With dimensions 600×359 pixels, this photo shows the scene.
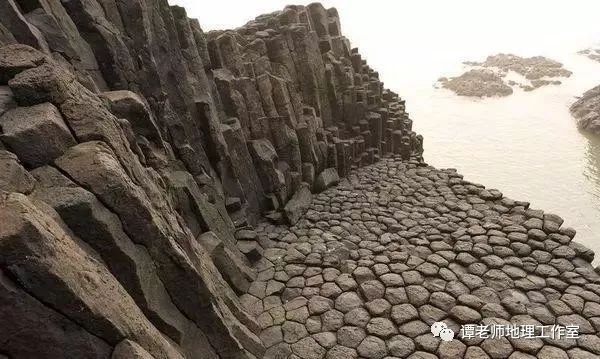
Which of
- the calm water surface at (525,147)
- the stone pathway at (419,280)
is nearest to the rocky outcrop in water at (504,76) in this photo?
the calm water surface at (525,147)

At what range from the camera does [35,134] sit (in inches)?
160

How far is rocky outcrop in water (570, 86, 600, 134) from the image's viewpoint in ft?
115

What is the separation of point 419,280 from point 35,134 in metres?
7.36

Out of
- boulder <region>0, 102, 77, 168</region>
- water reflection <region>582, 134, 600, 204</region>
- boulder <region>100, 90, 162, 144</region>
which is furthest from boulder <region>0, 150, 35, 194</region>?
water reflection <region>582, 134, 600, 204</region>

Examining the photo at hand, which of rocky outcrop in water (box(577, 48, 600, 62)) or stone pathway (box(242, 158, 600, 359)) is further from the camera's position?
rocky outcrop in water (box(577, 48, 600, 62))

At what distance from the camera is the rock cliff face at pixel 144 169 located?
338cm

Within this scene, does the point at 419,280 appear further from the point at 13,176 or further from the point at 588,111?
the point at 588,111

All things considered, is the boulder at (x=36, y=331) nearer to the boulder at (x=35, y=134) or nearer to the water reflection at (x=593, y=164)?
the boulder at (x=35, y=134)

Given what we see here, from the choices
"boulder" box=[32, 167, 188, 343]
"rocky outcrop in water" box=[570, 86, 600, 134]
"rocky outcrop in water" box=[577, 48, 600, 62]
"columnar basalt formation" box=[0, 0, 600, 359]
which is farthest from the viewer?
"rocky outcrop in water" box=[577, 48, 600, 62]

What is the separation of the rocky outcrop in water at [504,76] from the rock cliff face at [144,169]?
43.8 m

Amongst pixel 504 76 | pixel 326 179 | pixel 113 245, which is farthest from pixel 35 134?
pixel 504 76

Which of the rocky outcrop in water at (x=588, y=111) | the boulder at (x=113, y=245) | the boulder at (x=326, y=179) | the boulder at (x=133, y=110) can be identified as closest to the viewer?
the boulder at (x=113, y=245)

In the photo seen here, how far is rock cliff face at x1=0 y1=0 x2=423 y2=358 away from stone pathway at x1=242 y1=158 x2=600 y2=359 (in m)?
0.83

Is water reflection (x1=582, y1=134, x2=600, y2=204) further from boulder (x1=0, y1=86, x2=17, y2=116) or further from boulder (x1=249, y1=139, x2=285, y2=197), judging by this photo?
boulder (x1=0, y1=86, x2=17, y2=116)
